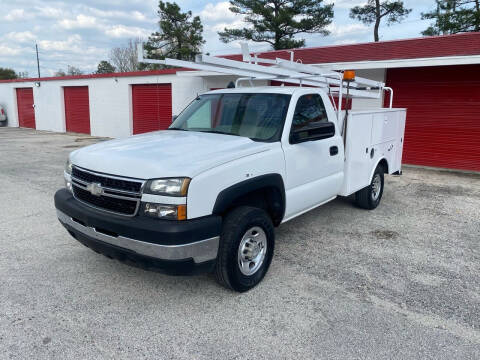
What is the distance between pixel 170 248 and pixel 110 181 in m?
0.84

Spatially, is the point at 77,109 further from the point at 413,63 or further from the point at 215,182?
the point at 215,182

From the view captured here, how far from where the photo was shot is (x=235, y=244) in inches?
133

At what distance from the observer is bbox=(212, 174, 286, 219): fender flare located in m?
3.23

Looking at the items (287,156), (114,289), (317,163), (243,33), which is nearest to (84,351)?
(114,289)

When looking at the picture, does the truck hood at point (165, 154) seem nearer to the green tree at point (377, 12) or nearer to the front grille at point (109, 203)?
the front grille at point (109, 203)

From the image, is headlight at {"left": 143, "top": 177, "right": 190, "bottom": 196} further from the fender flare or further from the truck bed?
the truck bed

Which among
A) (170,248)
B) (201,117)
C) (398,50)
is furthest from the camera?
(398,50)

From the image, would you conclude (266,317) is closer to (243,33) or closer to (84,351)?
(84,351)

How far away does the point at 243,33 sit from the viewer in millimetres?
27656

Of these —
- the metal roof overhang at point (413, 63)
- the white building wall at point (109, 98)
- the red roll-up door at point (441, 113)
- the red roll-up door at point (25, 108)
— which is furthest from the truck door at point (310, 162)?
the red roll-up door at point (25, 108)

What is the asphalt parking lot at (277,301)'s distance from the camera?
114 inches

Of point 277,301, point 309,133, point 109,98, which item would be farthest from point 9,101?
point 277,301

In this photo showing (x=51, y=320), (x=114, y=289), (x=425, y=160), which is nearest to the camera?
(x=51, y=320)

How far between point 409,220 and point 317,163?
2.49m
